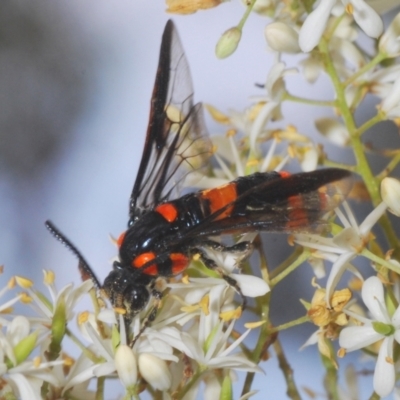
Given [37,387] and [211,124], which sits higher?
[211,124]

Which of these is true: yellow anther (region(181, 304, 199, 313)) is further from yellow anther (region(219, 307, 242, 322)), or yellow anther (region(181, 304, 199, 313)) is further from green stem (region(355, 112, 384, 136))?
green stem (region(355, 112, 384, 136))

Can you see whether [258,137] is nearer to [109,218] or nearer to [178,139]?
[178,139]

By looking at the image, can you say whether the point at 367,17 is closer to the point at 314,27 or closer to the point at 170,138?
the point at 314,27

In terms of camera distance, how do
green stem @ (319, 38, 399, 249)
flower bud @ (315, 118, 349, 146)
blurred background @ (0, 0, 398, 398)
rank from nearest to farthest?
1. green stem @ (319, 38, 399, 249)
2. flower bud @ (315, 118, 349, 146)
3. blurred background @ (0, 0, 398, 398)

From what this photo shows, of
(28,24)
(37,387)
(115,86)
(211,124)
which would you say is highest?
(28,24)

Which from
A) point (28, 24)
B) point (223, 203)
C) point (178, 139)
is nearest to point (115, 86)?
point (28, 24)

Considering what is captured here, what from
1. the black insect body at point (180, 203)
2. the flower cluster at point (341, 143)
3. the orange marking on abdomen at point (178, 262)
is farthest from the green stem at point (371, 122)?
the orange marking on abdomen at point (178, 262)

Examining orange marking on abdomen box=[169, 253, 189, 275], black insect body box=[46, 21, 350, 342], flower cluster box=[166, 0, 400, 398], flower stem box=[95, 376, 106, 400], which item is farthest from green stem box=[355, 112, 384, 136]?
flower stem box=[95, 376, 106, 400]
